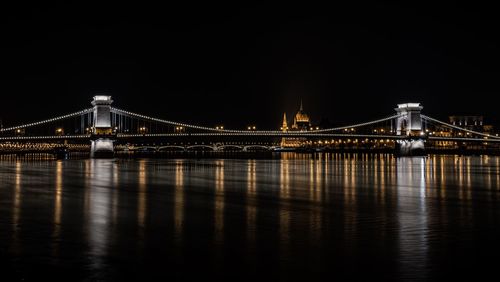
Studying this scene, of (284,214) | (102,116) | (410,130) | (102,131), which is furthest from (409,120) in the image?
(284,214)

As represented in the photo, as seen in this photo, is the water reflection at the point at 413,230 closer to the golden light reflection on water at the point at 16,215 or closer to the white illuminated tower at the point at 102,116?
the golden light reflection on water at the point at 16,215

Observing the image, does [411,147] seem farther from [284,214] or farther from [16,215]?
[16,215]

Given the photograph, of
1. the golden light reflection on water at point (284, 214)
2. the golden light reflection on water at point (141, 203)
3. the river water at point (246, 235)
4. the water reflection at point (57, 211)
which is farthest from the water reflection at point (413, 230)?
the water reflection at point (57, 211)

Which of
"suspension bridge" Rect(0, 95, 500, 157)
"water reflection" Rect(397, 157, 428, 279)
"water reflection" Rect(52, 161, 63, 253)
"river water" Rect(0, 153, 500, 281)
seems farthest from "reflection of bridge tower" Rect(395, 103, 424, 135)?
"water reflection" Rect(52, 161, 63, 253)

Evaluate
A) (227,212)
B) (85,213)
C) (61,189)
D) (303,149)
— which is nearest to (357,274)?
(227,212)

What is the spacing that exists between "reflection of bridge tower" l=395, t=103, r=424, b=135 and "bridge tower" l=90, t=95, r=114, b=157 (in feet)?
118

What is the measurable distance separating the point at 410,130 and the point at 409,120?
2620 millimetres

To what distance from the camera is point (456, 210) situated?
1898cm

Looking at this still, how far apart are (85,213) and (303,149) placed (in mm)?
110428

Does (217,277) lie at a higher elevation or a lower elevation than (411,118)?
lower

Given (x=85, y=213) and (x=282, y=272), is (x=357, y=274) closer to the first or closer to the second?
(x=282, y=272)

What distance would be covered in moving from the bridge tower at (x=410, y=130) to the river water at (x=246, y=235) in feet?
191

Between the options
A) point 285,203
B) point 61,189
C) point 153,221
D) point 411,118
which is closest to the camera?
point 153,221

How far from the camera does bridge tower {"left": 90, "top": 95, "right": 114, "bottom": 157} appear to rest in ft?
228
